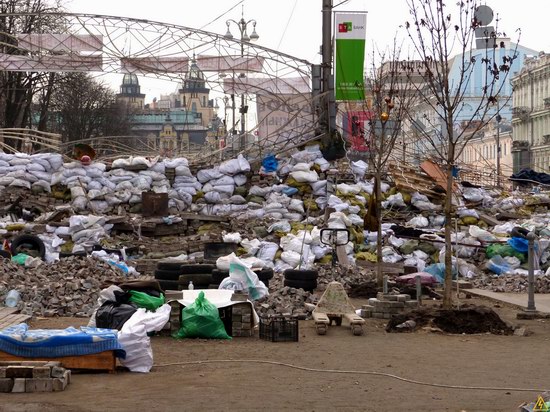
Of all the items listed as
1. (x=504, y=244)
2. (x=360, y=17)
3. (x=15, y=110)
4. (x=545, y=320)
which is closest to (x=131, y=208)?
(x=360, y=17)

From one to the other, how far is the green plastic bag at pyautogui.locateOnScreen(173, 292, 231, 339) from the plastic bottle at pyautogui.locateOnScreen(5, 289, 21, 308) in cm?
371

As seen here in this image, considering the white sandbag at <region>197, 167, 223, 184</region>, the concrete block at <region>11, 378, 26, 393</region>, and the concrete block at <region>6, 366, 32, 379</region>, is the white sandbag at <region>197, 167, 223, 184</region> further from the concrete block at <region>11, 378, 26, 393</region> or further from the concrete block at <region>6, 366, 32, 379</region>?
the concrete block at <region>11, 378, 26, 393</region>

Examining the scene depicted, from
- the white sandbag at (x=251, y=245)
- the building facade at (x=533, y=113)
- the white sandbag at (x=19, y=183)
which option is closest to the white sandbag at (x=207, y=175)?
the white sandbag at (x=19, y=183)

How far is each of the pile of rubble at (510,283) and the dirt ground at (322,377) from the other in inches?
255

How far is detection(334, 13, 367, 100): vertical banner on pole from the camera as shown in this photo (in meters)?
29.6

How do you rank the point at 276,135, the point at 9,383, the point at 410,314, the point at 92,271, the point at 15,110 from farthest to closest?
1. the point at 15,110
2. the point at 276,135
3. the point at 92,271
4. the point at 410,314
5. the point at 9,383

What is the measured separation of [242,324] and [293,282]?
4442 millimetres

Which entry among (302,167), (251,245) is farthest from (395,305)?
(302,167)

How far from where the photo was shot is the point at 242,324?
42.2ft

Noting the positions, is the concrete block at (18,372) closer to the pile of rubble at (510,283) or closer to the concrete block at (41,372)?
the concrete block at (41,372)

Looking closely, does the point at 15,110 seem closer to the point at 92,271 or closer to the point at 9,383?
the point at 92,271

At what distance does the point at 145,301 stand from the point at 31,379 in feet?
13.8

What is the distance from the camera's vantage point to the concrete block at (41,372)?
29.6 feet

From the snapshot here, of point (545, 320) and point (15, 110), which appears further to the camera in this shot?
point (15, 110)
